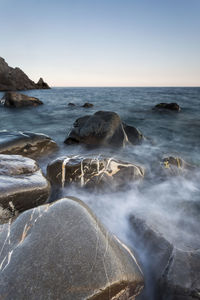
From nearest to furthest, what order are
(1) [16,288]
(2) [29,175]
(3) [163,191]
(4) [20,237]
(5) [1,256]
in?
(1) [16,288] < (5) [1,256] < (4) [20,237] < (2) [29,175] < (3) [163,191]

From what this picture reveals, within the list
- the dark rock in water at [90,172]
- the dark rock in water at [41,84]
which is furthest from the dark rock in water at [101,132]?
the dark rock in water at [41,84]

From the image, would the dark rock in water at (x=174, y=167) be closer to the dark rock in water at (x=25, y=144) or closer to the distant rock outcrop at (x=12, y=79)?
the dark rock in water at (x=25, y=144)

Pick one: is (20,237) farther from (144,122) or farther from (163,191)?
(144,122)

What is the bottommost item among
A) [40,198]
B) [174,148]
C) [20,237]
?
[174,148]

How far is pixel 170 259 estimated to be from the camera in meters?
2.13

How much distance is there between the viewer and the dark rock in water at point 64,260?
1619 mm

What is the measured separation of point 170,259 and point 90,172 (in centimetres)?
224

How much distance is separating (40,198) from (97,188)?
1.23 meters

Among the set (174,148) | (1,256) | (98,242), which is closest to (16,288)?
(1,256)

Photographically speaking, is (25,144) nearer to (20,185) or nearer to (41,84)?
(20,185)

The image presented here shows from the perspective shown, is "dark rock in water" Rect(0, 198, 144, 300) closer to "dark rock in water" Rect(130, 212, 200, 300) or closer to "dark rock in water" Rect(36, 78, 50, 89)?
"dark rock in water" Rect(130, 212, 200, 300)

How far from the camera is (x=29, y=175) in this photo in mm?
3479

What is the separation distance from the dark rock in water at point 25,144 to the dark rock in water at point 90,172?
1765 millimetres

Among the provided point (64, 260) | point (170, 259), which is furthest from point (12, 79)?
point (170, 259)
